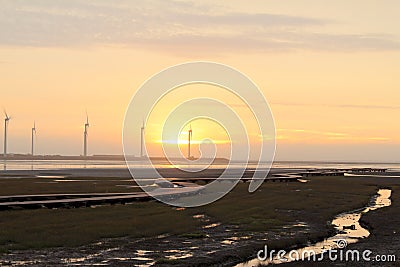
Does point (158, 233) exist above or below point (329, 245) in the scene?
above

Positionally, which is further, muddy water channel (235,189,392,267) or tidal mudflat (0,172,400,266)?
muddy water channel (235,189,392,267)

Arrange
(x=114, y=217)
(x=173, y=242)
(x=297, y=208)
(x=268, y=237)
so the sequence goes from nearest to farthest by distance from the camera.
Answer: (x=173, y=242), (x=268, y=237), (x=114, y=217), (x=297, y=208)

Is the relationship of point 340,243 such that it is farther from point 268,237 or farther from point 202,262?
point 202,262

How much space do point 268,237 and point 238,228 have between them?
3625 mm

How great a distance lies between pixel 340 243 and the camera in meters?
28.9

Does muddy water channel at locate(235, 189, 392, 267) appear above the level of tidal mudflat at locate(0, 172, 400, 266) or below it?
below

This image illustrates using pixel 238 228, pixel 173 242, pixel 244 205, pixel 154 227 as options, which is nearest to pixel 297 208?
pixel 244 205

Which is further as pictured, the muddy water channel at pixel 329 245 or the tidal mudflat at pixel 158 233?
the muddy water channel at pixel 329 245

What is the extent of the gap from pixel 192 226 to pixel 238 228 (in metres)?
2.63

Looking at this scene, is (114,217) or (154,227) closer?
(154,227)

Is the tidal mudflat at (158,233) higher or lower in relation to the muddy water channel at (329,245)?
higher

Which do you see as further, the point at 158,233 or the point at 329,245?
the point at 158,233

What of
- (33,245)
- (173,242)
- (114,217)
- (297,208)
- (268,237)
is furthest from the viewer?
(297,208)

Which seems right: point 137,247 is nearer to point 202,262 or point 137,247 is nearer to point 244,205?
point 202,262
